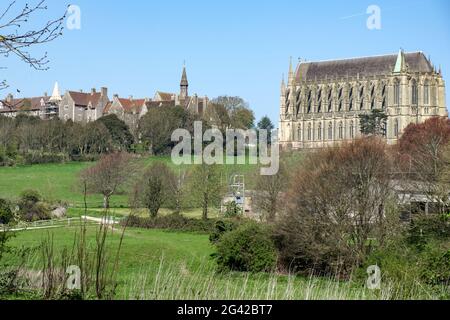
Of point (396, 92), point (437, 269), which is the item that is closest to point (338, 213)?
point (437, 269)

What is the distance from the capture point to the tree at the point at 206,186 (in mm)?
46750

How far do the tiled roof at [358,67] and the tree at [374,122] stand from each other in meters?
6.91

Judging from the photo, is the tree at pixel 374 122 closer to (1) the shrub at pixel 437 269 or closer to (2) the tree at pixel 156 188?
(2) the tree at pixel 156 188

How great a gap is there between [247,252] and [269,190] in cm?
1511

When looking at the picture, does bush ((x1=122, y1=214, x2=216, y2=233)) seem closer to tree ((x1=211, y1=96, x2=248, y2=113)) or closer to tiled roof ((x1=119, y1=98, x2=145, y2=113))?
tiled roof ((x1=119, y1=98, x2=145, y2=113))

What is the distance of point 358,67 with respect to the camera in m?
101

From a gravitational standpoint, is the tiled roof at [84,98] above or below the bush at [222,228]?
above

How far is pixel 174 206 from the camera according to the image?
160 feet

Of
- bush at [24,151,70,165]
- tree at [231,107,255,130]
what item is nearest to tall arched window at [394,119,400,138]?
tree at [231,107,255,130]

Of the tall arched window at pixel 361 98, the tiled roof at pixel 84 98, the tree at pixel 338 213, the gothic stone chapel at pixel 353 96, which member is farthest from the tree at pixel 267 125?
the tree at pixel 338 213

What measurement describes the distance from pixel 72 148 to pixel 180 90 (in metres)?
37.6

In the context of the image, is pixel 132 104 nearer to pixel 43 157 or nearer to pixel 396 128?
pixel 43 157
